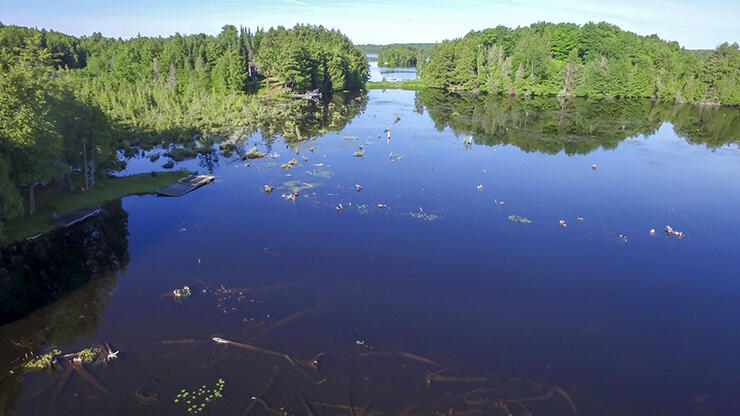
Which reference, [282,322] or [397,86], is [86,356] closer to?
[282,322]

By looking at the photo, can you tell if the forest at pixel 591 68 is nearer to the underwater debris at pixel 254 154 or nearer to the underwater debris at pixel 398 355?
the underwater debris at pixel 254 154

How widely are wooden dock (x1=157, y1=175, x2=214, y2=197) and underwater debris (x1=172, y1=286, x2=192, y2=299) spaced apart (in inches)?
813

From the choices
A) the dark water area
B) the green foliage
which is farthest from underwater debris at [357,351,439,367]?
the green foliage

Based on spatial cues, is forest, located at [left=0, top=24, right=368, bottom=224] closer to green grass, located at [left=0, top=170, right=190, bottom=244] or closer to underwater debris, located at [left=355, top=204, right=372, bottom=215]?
green grass, located at [left=0, top=170, right=190, bottom=244]

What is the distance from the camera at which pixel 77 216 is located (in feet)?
131

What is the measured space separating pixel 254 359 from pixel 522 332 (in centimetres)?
1577

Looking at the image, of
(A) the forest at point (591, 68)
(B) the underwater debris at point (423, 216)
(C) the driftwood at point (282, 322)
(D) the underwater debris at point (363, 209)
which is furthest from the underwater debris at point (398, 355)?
(A) the forest at point (591, 68)

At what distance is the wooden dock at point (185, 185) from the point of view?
158 feet

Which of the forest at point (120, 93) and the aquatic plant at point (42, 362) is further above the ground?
the forest at point (120, 93)

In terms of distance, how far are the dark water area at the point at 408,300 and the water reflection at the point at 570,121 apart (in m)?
23.1

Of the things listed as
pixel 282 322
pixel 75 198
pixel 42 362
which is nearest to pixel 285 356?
pixel 282 322

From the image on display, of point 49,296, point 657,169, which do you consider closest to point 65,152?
point 49,296

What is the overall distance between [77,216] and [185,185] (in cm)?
1226

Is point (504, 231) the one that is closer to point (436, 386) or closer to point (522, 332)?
point (522, 332)
